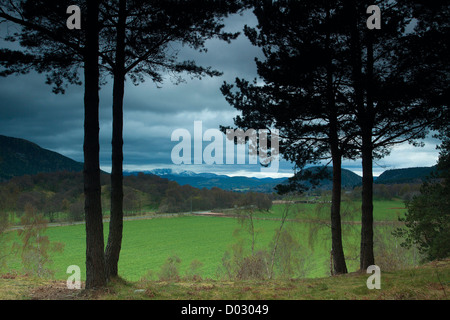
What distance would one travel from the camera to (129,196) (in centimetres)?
7662

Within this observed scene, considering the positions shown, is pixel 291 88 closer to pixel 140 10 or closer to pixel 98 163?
pixel 140 10

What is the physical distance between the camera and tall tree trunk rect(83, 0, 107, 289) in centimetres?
670

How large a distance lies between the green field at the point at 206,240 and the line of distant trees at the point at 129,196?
4.51 m

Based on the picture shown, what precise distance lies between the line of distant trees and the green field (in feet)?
14.8

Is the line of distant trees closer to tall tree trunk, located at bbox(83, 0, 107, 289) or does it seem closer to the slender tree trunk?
the slender tree trunk

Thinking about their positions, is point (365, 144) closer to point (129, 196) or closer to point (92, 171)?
point (92, 171)

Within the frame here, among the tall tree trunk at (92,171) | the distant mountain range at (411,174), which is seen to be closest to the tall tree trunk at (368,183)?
the tall tree trunk at (92,171)

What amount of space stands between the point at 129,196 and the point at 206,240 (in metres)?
25.6

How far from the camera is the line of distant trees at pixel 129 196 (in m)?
66.1

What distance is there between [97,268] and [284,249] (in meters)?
29.5

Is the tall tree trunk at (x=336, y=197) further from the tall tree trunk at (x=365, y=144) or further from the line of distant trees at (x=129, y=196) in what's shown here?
the line of distant trees at (x=129, y=196)

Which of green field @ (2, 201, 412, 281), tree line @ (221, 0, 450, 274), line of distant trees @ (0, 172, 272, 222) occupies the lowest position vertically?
green field @ (2, 201, 412, 281)

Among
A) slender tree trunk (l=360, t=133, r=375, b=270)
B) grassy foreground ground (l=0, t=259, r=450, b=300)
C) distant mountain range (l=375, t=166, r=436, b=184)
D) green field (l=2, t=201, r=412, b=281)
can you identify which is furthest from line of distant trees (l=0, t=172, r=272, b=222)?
grassy foreground ground (l=0, t=259, r=450, b=300)

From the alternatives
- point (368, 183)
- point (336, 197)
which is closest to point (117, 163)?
point (368, 183)
